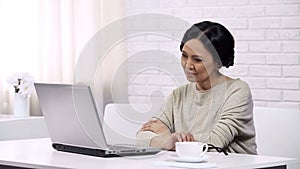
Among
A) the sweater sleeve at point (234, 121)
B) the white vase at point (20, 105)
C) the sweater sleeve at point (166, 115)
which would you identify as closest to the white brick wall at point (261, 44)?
the sweater sleeve at point (166, 115)

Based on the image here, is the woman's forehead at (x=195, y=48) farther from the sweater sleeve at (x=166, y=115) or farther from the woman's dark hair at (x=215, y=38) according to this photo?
the sweater sleeve at (x=166, y=115)

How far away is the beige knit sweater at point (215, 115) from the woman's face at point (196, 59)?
92mm

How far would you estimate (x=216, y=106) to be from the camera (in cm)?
289

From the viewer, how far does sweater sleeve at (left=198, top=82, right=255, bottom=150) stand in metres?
2.73

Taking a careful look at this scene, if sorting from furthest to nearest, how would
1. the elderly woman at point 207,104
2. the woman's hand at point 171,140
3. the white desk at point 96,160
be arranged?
the elderly woman at point 207,104 < the woman's hand at point 171,140 < the white desk at point 96,160

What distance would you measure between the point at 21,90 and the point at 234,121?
1579 millimetres

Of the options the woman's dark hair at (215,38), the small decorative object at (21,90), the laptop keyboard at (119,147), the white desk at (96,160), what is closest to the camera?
the white desk at (96,160)

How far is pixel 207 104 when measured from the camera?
294cm

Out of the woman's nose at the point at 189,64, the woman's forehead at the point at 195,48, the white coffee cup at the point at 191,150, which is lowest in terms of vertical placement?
the white coffee cup at the point at 191,150

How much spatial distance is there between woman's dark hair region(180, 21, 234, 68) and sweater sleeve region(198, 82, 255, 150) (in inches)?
6.8

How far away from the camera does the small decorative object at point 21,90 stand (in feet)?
13.1

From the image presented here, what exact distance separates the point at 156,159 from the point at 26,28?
2.12m

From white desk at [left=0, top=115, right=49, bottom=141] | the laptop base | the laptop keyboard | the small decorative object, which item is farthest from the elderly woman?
the small decorative object

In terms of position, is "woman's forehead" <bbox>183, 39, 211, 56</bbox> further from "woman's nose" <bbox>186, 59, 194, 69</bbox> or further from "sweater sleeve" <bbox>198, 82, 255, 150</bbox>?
"sweater sleeve" <bbox>198, 82, 255, 150</bbox>
